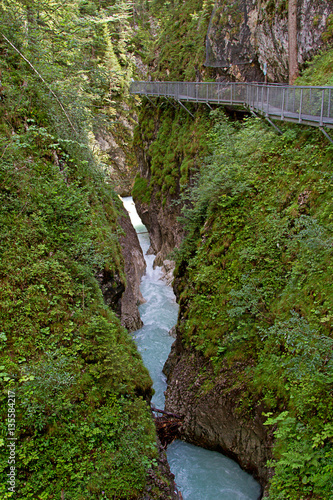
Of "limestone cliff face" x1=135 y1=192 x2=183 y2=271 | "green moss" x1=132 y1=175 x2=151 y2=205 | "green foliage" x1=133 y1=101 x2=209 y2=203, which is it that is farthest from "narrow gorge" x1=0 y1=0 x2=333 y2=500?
"green moss" x1=132 y1=175 x2=151 y2=205

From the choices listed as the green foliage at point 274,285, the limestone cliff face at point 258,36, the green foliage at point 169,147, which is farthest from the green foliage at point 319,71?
the green foliage at point 169,147

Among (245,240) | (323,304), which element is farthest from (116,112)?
(323,304)

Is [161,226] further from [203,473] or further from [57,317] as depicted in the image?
[57,317]

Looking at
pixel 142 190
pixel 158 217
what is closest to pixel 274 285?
pixel 158 217

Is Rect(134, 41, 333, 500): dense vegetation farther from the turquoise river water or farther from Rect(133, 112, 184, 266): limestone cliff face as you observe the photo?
Rect(133, 112, 184, 266): limestone cliff face

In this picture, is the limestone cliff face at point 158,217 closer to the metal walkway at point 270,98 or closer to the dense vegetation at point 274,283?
the metal walkway at point 270,98
